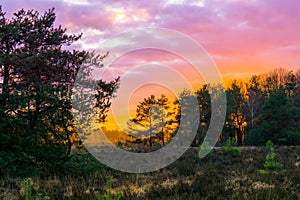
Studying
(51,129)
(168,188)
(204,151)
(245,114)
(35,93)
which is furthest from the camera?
(245,114)

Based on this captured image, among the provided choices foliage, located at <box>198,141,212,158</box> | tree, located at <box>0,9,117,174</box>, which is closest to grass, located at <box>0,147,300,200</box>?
tree, located at <box>0,9,117,174</box>

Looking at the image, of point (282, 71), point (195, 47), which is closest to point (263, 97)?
point (282, 71)

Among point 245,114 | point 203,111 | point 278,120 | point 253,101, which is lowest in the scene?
point 278,120

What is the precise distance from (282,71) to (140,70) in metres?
48.1

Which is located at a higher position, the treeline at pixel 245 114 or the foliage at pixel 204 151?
the treeline at pixel 245 114

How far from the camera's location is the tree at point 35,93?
9.96 m

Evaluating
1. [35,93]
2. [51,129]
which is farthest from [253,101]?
[35,93]

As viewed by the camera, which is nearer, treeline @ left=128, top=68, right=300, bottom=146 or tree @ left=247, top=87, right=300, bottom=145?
tree @ left=247, top=87, right=300, bottom=145

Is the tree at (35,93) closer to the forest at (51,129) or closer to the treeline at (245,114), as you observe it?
the forest at (51,129)

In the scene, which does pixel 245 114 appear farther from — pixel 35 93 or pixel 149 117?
pixel 35 93

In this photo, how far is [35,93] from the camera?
10141mm

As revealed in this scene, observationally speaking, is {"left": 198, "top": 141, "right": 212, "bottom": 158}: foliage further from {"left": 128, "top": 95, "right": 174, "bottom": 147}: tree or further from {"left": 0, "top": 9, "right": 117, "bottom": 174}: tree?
{"left": 128, "top": 95, "right": 174, "bottom": 147}: tree

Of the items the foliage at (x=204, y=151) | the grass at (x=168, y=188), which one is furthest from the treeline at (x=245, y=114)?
the grass at (x=168, y=188)

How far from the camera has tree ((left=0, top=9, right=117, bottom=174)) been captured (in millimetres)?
9961
